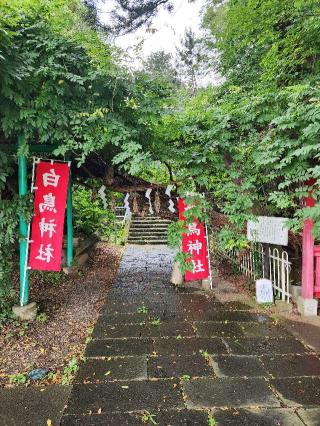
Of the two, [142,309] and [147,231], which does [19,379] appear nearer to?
[142,309]

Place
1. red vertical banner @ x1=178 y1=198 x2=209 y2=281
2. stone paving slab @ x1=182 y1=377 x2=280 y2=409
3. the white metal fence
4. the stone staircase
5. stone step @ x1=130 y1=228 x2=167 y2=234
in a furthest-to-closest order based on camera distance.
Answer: stone step @ x1=130 y1=228 x2=167 y2=234 < the stone staircase < red vertical banner @ x1=178 y1=198 x2=209 y2=281 < the white metal fence < stone paving slab @ x1=182 y1=377 x2=280 y2=409

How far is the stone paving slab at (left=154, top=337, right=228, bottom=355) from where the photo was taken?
4.36 meters

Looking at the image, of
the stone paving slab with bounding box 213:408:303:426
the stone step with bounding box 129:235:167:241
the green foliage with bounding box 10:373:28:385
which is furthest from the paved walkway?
the stone step with bounding box 129:235:167:241

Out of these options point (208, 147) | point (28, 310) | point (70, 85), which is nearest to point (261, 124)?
point (208, 147)

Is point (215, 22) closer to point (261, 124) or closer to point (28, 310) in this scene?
point (261, 124)

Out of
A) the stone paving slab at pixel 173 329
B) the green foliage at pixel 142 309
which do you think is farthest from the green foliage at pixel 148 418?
the green foliage at pixel 142 309

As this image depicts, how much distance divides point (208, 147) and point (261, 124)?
3.50 feet

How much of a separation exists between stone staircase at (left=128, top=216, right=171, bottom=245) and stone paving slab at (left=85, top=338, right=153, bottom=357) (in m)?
10.2

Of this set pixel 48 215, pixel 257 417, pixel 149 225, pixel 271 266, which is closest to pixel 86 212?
pixel 48 215

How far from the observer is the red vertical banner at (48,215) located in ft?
17.6

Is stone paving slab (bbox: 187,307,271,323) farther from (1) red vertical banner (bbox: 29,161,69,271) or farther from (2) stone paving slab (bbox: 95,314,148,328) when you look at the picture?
(1) red vertical banner (bbox: 29,161,69,271)

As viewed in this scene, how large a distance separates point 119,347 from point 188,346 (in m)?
0.98

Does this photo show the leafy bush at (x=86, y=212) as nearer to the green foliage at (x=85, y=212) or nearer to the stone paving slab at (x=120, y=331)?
the green foliage at (x=85, y=212)

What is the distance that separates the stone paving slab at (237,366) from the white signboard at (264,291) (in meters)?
2.10
